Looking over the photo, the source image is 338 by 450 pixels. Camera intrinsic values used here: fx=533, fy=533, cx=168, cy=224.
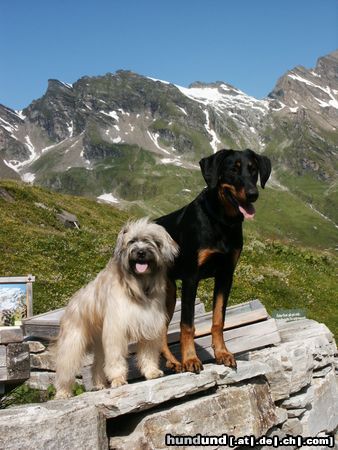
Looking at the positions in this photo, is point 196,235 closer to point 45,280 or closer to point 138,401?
point 138,401

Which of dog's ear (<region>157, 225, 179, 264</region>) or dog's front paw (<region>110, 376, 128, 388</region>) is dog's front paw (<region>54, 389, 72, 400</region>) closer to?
dog's front paw (<region>110, 376, 128, 388</region>)

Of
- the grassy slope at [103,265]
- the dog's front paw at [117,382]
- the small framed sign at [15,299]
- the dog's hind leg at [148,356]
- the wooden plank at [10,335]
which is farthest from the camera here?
the grassy slope at [103,265]

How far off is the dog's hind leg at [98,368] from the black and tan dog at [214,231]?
1.02 metres

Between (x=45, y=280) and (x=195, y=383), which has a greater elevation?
(x=45, y=280)

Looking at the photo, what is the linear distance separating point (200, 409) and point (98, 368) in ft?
5.96

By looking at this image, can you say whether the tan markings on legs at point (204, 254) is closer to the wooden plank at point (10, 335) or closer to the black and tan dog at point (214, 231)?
the black and tan dog at point (214, 231)

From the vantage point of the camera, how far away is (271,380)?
9.71 m

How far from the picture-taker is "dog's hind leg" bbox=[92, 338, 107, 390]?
8.31 metres

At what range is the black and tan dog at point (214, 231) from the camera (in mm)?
8039

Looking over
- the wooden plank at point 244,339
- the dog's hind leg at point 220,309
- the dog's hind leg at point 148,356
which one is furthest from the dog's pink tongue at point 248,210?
the wooden plank at point 244,339

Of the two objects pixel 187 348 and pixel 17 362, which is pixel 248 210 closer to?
pixel 187 348

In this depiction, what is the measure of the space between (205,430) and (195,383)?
25.3 inches

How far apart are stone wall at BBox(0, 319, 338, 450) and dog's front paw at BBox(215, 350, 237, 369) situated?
110 millimetres

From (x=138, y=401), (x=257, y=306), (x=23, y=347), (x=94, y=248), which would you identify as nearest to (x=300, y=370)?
(x=257, y=306)
